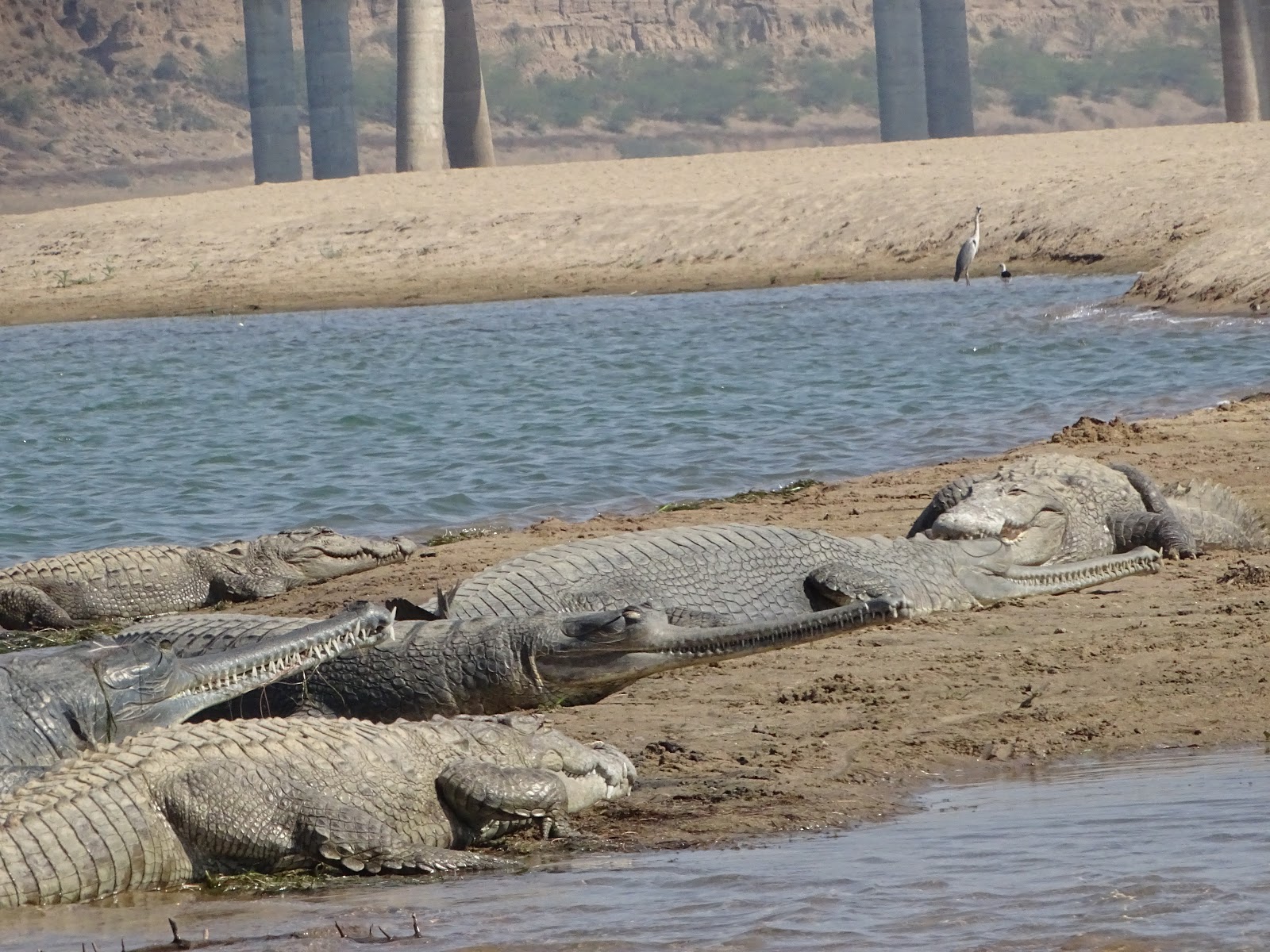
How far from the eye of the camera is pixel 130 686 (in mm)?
5242

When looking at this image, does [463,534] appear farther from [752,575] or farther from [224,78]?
[224,78]

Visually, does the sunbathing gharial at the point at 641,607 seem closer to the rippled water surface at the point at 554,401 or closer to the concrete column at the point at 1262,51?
the rippled water surface at the point at 554,401

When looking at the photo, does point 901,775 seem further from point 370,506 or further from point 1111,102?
point 1111,102

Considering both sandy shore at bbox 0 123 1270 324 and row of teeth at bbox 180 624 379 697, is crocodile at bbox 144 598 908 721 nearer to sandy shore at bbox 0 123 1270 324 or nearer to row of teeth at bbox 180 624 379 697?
row of teeth at bbox 180 624 379 697

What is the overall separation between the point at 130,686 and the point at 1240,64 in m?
30.5

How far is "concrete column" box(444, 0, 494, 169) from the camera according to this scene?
36.2 m

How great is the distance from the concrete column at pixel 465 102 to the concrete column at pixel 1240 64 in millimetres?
13591

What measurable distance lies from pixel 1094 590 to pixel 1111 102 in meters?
59.6

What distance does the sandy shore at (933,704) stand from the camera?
15.9ft

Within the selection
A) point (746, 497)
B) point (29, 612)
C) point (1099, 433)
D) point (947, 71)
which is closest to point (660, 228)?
point (947, 71)

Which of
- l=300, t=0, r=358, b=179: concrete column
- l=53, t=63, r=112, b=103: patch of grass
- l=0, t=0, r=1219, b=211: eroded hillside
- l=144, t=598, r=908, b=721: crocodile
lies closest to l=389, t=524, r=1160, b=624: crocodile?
l=144, t=598, r=908, b=721: crocodile

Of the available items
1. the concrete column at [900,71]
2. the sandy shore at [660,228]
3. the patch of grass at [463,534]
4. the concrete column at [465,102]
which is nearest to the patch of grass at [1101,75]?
the concrete column at [900,71]

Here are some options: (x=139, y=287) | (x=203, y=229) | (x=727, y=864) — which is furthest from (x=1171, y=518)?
(x=203, y=229)

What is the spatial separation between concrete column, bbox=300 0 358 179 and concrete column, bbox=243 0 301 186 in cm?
48
